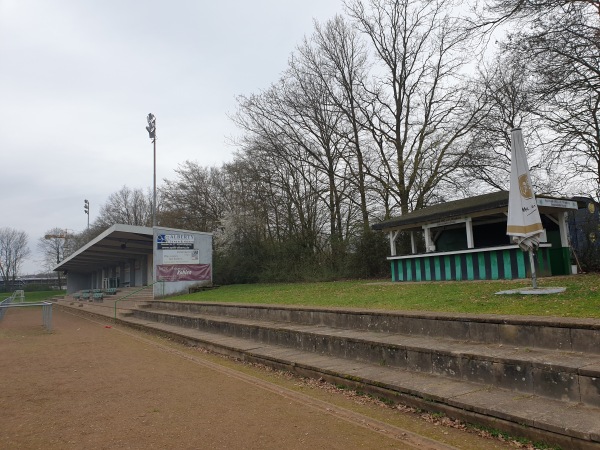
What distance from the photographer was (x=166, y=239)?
23781 mm

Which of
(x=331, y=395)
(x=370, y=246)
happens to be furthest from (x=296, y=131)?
(x=331, y=395)

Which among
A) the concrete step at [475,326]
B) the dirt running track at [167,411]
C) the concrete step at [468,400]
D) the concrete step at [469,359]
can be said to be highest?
the concrete step at [475,326]

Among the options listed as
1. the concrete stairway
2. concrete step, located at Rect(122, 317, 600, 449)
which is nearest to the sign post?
the concrete stairway

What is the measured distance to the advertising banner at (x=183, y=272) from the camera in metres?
23.6

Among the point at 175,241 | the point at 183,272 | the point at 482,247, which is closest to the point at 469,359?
the point at 482,247

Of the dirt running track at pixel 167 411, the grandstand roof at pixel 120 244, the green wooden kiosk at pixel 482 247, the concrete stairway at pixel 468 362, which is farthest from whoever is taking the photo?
the grandstand roof at pixel 120 244

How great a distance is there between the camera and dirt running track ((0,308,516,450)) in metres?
4.59

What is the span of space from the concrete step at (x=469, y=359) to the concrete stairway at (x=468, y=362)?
1 centimetres

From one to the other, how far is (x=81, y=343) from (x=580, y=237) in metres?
16.7

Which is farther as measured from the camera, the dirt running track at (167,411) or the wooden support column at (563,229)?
the wooden support column at (563,229)

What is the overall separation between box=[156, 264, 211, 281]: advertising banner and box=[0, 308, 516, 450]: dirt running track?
542 inches

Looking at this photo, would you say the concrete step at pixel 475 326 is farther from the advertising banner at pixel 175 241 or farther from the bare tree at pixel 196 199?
the bare tree at pixel 196 199

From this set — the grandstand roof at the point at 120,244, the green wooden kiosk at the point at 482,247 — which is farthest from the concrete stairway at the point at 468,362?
the grandstand roof at the point at 120,244

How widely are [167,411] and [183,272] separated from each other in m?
19.4
